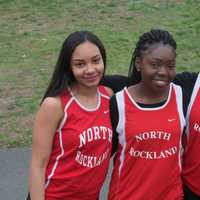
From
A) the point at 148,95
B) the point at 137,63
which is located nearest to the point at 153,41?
the point at 137,63

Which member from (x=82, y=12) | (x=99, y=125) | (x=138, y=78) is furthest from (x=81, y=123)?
(x=82, y=12)

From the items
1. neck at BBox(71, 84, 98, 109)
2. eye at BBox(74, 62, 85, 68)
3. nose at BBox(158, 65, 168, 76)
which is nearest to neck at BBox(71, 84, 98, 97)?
neck at BBox(71, 84, 98, 109)

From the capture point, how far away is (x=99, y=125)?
2.84 m

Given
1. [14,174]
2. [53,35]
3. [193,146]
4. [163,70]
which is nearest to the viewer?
[163,70]

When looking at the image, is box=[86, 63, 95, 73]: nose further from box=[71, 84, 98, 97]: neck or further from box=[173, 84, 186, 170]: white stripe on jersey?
box=[173, 84, 186, 170]: white stripe on jersey

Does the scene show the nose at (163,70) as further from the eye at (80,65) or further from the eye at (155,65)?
the eye at (80,65)

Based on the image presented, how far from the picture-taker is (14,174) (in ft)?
17.2

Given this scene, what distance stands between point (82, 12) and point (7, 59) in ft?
9.46

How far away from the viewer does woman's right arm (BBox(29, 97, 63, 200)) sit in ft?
9.13

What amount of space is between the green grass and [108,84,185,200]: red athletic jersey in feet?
9.94

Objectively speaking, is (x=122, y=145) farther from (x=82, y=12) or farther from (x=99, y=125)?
(x=82, y=12)

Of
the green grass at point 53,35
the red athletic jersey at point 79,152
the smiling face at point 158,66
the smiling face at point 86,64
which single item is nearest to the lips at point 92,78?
the smiling face at point 86,64

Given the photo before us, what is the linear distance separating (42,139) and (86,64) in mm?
423

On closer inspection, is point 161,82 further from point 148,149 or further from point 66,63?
point 66,63
